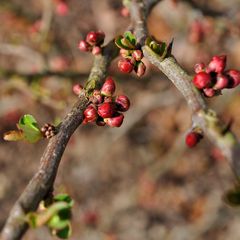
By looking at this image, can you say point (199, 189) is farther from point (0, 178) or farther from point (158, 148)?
point (0, 178)

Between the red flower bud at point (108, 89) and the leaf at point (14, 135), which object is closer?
the leaf at point (14, 135)

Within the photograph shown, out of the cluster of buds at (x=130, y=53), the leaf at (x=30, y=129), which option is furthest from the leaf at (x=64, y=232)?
the cluster of buds at (x=130, y=53)

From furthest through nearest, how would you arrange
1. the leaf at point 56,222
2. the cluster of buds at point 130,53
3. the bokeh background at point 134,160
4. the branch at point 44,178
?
the bokeh background at point 134,160
the cluster of buds at point 130,53
the leaf at point 56,222
the branch at point 44,178

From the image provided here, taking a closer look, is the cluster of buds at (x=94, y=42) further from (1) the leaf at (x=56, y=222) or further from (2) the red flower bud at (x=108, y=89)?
(1) the leaf at (x=56, y=222)

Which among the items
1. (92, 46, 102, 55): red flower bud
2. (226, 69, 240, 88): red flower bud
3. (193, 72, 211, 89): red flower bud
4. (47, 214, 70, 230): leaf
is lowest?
(47, 214, 70, 230): leaf

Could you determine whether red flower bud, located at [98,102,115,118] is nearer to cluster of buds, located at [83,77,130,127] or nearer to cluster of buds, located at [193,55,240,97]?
cluster of buds, located at [83,77,130,127]

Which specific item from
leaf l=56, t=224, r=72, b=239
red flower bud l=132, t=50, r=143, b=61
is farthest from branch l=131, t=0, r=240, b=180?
leaf l=56, t=224, r=72, b=239
